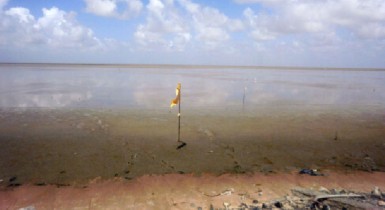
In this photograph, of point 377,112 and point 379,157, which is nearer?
point 379,157

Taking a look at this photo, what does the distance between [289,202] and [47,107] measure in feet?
67.5

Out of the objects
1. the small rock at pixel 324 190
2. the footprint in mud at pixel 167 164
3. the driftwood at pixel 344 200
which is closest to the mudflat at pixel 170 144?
the footprint in mud at pixel 167 164

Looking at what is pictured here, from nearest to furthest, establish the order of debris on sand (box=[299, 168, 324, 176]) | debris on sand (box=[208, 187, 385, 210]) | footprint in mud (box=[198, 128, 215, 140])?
1. debris on sand (box=[208, 187, 385, 210])
2. debris on sand (box=[299, 168, 324, 176])
3. footprint in mud (box=[198, 128, 215, 140])

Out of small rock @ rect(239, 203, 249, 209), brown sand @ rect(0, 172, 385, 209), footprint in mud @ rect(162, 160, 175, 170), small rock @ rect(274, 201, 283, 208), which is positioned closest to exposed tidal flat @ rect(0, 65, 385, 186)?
footprint in mud @ rect(162, 160, 175, 170)

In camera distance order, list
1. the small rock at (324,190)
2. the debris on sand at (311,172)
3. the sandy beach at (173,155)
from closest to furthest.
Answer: the small rock at (324,190)
the sandy beach at (173,155)
the debris on sand at (311,172)

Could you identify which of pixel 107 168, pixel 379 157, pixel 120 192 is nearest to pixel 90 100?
pixel 107 168

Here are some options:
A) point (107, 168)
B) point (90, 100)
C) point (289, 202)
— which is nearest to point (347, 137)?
point (289, 202)

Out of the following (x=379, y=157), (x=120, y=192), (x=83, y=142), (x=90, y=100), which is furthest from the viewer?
(x=90, y=100)

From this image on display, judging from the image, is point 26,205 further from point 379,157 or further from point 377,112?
point 377,112

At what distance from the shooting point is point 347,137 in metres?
16.4

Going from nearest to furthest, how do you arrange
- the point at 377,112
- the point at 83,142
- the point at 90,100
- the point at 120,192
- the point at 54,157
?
the point at 120,192 → the point at 54,157 → the point at 83,142 → the point at 377,112 → the point at 90,100

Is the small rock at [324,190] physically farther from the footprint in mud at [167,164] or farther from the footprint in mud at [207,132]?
the footprint in mud at [207,132]

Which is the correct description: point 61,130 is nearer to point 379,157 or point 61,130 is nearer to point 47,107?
point 47,107

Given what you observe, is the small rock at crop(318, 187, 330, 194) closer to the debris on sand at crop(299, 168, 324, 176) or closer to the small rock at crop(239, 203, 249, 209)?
the debris on sand at crop(299, 168, 324, 176)
